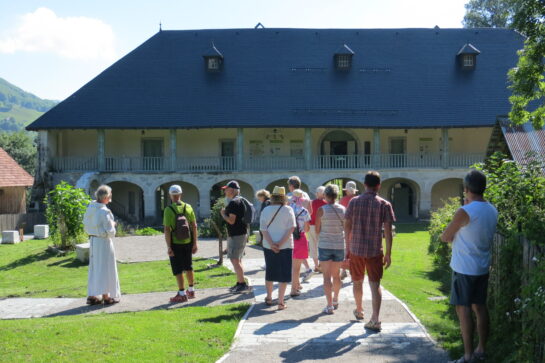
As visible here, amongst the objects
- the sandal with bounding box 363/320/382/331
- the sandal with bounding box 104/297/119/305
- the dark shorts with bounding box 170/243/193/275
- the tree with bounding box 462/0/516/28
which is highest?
the tree with bounding box 462/0/516/28

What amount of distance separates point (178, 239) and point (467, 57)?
25058 mm

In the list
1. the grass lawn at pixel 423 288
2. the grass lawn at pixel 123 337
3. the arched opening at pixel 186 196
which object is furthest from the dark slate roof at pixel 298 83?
the grass lawn at pixel 123 337

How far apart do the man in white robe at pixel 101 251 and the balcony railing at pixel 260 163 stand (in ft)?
57.7

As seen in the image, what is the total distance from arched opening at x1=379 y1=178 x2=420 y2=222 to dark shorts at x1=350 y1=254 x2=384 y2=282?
2262 cm

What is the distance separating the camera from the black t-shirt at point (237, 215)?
8375 millimetres

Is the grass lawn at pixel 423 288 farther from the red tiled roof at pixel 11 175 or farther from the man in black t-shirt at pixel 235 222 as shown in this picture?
the red tiled roof at pixel 11 175

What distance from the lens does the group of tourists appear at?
512 cm

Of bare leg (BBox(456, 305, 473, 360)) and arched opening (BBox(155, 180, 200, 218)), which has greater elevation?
arched opening (BBox(155, 180, 200, 218))

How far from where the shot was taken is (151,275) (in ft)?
37.0

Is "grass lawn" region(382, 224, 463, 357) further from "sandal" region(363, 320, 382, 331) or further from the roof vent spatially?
the roof vent

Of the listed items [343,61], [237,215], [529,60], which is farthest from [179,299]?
[343,61]

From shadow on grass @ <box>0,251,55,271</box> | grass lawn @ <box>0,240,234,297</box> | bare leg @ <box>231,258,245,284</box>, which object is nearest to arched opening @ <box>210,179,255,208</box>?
shadow on grass @ <box>0,251,55,271</box>

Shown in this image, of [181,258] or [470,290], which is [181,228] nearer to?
[181,258]

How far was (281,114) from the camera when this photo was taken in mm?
25891
